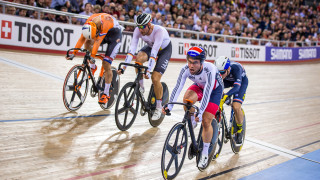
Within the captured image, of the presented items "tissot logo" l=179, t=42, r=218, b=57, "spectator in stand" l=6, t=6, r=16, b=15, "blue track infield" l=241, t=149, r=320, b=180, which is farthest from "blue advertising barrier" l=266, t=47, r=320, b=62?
"blue track infield" l=241, t=149, r=320, b=180

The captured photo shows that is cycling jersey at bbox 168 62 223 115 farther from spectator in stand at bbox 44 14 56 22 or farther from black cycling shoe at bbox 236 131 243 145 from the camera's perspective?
spectator in stand at bbox 44 14 56 22

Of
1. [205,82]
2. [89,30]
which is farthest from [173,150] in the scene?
[89,30]

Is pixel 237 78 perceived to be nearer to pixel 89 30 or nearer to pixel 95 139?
pixel 95 139

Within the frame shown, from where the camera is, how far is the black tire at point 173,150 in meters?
2.66

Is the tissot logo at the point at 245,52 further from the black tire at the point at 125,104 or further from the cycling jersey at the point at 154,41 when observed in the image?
the black tire at the point at 125,104

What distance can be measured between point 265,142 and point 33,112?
3.14 metres

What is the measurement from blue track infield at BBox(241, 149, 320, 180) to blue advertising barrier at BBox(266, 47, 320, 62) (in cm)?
1371

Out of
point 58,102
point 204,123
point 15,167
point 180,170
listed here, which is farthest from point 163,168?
point 58,102

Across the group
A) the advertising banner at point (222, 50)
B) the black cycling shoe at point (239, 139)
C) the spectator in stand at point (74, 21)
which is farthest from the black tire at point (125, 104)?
the advertising banner at point (222, 50)

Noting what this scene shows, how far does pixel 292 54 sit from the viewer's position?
18.2 m

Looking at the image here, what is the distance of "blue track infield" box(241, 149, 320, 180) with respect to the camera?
3188 mm

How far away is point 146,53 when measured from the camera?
171 inches

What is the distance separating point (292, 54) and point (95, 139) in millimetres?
16935

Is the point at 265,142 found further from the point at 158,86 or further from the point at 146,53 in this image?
the point at 146,53
